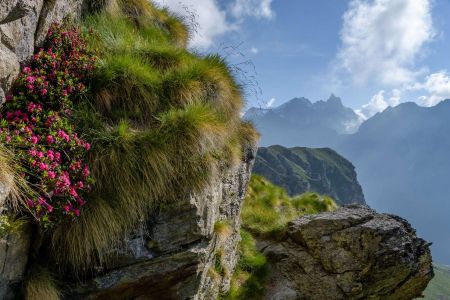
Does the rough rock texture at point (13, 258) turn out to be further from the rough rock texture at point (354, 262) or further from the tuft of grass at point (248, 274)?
the rough rock texture at point (354, 262)

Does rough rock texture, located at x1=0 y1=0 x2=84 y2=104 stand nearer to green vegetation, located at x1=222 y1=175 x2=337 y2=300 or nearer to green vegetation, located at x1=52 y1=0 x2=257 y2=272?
green vegetation, located at x1=52 y1=0 x2=257 y2=272

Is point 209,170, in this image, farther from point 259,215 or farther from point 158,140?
point 259,215

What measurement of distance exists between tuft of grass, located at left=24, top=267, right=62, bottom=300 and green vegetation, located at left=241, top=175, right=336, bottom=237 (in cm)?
986

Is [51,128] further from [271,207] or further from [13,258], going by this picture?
[271,207]

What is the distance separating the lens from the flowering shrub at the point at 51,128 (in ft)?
19.4

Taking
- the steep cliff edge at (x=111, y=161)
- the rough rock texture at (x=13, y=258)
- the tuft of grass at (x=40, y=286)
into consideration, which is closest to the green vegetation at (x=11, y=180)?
the steep cliff edge at (x=111, y=161)

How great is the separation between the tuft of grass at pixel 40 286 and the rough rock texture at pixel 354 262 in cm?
755

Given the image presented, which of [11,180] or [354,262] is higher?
[354,262]

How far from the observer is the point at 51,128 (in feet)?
21.5

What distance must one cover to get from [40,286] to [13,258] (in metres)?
0.66

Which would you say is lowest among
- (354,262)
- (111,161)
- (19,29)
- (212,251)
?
(212,251)

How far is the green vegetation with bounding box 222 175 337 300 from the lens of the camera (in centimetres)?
1193

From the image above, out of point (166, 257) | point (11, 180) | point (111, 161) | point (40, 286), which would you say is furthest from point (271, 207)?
point (11, 180)

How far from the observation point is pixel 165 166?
7.22m
